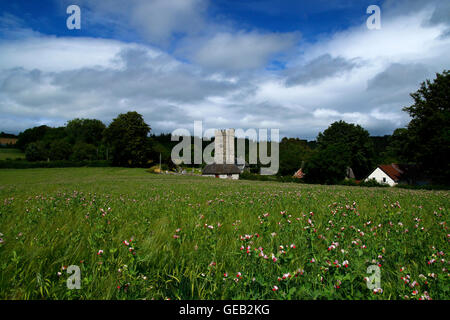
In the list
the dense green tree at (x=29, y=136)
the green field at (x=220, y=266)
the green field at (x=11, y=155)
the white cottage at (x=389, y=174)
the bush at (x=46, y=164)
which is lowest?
the white cottage at (x=389, y=174)

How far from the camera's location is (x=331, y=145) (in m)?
57.8

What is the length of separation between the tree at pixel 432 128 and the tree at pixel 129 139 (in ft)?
211

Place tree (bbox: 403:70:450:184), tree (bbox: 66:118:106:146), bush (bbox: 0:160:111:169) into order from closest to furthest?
tree (bbox: 403:70:450:184), bush (bbox: 0:160:111:169), tree (bbox: 66:118:106:146)

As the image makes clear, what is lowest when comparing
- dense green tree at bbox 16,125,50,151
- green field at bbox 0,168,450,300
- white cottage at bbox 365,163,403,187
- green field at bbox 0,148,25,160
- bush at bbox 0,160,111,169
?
white cottage at bbox 365,163,403,187

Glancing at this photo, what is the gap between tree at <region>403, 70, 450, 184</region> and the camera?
33.0 meters

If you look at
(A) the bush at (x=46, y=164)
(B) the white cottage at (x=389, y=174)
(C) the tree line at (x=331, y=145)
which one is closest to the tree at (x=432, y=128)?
(C) the tree line at (x=331, y=145)

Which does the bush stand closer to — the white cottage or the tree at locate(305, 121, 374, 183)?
the tree at locate(305, 121, 374, 183)

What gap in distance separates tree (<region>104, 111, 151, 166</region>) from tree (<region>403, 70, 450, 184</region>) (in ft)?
211

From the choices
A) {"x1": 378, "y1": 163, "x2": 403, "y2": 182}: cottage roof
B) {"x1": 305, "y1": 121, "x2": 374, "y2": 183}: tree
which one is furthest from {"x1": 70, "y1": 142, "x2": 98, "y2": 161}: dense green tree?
{"x1": 378, "y1": 163, "x2": 403, "y2": 182}: cottage roof

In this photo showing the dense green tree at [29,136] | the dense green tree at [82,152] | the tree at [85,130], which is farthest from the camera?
the tree at [85,130]

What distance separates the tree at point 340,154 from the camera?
55.0m

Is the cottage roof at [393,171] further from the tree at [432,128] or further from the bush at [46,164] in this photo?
the bush at [46,164]

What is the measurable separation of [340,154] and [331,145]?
10.5 ft
